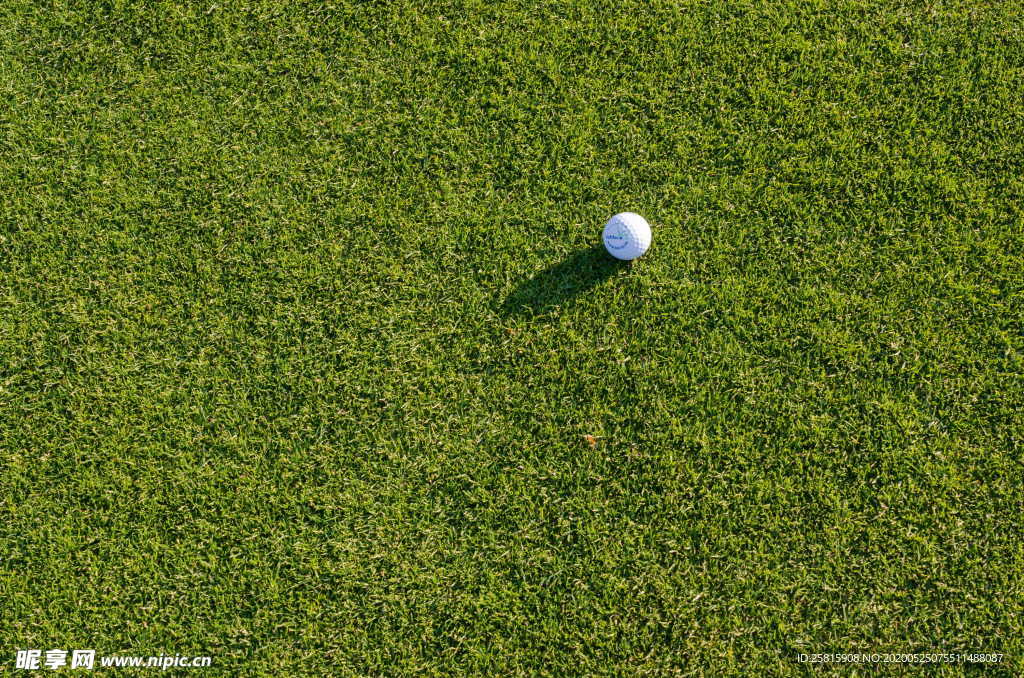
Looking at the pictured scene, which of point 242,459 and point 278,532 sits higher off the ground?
point 242,459

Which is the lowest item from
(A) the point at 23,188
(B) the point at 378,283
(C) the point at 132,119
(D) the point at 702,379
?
(D) the point at 702,379

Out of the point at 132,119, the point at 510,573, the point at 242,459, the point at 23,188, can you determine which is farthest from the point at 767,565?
the point at 23,188

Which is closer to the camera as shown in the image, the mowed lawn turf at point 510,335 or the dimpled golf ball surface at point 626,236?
the mowed lawn turf at point 510,335

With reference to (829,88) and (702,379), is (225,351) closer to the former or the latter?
(702,379)

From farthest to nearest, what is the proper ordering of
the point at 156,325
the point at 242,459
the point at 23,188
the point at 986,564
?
1. the point at 23,188
2. the point at 156,325
3. the point at 242,459
4. the point at 986,564

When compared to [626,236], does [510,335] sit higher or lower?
lower
